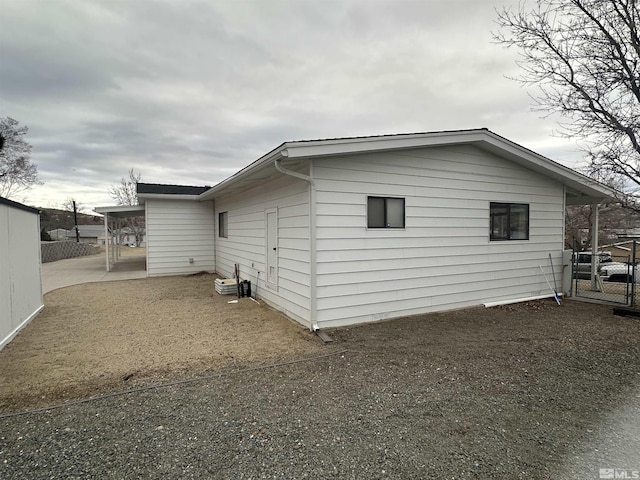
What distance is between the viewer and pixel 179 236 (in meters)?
11.7

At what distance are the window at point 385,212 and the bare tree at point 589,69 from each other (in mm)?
4517

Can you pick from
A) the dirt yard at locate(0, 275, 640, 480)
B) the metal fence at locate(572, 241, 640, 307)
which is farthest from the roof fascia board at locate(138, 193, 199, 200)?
the metal fence at locate(572, 241, 640, 307)

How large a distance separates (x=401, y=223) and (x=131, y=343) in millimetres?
4677

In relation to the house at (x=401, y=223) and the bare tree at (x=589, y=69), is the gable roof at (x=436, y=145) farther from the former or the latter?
the bare tree at (x=589, y=69)

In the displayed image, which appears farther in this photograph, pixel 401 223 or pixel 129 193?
pixel 129 193

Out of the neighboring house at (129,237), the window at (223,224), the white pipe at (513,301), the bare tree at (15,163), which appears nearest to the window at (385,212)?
the white pipe at (513,301)

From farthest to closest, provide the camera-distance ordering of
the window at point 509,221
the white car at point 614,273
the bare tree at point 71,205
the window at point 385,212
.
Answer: the bare tree at point 71,205
the white car at point 614,273
the window at point 509,221
the window at point 385,212

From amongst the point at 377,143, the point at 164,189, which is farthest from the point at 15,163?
the point at 377,143

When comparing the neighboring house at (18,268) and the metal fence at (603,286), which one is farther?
the metal fence at (603,286)

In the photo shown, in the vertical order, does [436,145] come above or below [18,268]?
above

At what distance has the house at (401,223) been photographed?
5008 millimetres

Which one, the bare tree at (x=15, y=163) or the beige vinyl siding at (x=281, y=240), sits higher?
the bare tree at (x=15, y=163)

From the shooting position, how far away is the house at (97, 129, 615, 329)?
501 cm

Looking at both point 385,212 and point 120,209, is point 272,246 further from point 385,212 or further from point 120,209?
point 120,209
